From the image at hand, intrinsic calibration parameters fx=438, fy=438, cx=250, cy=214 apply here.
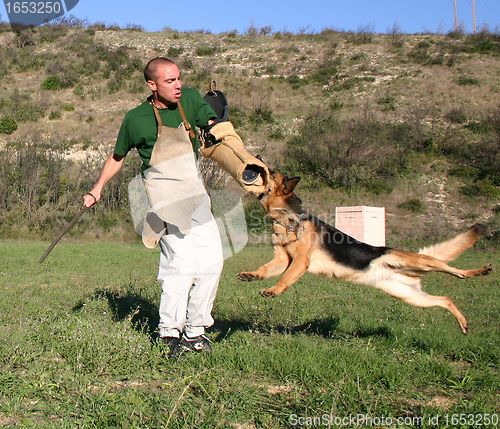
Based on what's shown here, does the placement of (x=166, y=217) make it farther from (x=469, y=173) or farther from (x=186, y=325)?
(x=469, y=173)

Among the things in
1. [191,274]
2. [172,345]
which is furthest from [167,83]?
[172,345]

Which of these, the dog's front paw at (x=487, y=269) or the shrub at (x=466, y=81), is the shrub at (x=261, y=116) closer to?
the shrub at (x=466, y=81)

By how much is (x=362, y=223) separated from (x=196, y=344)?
903 cm

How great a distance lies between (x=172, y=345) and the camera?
355 centimetres

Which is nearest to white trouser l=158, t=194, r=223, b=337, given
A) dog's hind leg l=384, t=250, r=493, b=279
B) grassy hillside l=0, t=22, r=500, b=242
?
dog's hind leg l=384, t=250, r=493, b=279

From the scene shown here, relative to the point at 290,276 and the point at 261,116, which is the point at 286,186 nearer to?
the point at 290,276

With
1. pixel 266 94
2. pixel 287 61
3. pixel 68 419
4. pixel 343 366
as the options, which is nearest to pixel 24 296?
pixel 68 419

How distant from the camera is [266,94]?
30.5 metres

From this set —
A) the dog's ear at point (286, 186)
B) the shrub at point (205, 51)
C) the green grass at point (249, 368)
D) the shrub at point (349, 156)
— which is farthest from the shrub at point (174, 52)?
the dog's ear at point (286, 186)

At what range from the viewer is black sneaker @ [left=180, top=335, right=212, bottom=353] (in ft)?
11.8

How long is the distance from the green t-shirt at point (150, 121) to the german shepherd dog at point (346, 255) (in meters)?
1.22

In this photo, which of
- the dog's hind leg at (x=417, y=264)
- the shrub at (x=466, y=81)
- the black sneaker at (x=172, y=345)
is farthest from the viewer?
the shrub at (x=466, y=81)

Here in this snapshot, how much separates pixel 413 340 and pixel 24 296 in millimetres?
5082

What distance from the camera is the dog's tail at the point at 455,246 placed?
4.66 m
